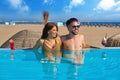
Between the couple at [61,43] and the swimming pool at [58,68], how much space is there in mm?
224

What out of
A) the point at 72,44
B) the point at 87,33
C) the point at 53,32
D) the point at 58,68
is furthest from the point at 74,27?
the point at 87,33

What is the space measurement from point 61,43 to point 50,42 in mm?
266

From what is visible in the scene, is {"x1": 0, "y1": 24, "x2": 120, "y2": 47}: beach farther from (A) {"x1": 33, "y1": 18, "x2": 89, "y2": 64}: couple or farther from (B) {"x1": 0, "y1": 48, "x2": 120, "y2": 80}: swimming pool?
(A) {"x1": 33, "y1": 18, "x2": 89, "y2": 64}: couple

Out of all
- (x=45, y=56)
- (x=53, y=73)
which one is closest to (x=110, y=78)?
(x=53, y=73)

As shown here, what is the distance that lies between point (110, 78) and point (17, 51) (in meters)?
3.50

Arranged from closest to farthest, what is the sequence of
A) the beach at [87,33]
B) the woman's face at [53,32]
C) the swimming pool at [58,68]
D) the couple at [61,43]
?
1. the swimming pool at [58,68]
2. the woman's face at [53,32]
3. the couple at [61,43]
4. the beach at [87,33]

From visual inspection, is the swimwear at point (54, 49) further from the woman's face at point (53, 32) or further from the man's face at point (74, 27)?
the man's face at point (74, 27)

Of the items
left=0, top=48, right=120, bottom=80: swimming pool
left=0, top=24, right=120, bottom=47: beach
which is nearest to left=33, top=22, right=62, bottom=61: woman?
left=0, top=48, right=120, bottom=80: swimming pool

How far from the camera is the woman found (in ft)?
21.8

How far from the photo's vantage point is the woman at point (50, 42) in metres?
6.64

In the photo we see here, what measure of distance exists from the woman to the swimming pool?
10.5 inches

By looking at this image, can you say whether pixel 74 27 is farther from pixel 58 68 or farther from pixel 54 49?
pixel 58 68

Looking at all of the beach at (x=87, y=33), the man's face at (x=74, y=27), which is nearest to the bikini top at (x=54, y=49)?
the man's face at (x=74, y=27)

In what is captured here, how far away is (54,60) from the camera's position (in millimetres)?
7082
